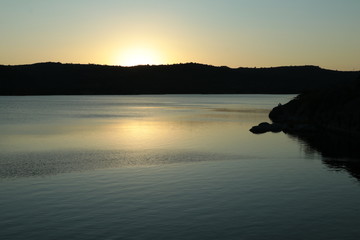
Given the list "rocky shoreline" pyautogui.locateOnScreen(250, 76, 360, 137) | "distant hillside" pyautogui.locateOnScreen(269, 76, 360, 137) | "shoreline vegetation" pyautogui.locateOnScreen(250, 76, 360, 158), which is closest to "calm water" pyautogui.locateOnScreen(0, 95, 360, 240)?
"shoreline vegetation" pyautogui.locateOnScreen(250, 76, 360, 158)

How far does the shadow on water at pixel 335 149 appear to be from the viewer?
41062mm

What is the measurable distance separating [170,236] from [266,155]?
1126 inches

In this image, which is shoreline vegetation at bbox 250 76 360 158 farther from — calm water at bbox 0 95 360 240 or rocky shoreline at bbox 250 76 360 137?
calm water at bbox 0 95 360 240

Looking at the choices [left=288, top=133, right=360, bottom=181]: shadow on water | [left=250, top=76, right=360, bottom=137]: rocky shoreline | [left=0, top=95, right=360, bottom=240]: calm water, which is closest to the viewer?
[left=0, top=95, right=360, bottom=240]: calm water

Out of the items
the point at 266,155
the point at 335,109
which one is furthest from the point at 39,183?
the point at 335,109

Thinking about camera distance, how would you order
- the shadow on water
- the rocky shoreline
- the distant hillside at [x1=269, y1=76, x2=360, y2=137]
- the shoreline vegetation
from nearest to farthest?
the shadow on water
the shoreline vegetation
the distant hillside at [x1=269, y1=76, x2=360, y2=137]
the rocky shoreline

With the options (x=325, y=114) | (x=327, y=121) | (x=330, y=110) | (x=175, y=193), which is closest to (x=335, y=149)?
(x=327, y=121)

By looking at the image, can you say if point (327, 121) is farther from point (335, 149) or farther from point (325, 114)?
point (335, 149)

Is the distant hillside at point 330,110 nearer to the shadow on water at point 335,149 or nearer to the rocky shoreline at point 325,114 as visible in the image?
the rocky shoreline at point 325,114

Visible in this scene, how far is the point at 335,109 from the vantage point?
7788 centimetres

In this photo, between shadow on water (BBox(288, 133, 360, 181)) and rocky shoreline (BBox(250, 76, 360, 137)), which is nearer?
shadow on water (BBox(288, 133, 360, 181))

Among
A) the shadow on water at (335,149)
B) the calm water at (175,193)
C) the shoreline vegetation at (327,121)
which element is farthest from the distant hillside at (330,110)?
the calm water at (175,193)

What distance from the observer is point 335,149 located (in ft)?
171

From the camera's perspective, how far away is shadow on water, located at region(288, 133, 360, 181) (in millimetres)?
41062
